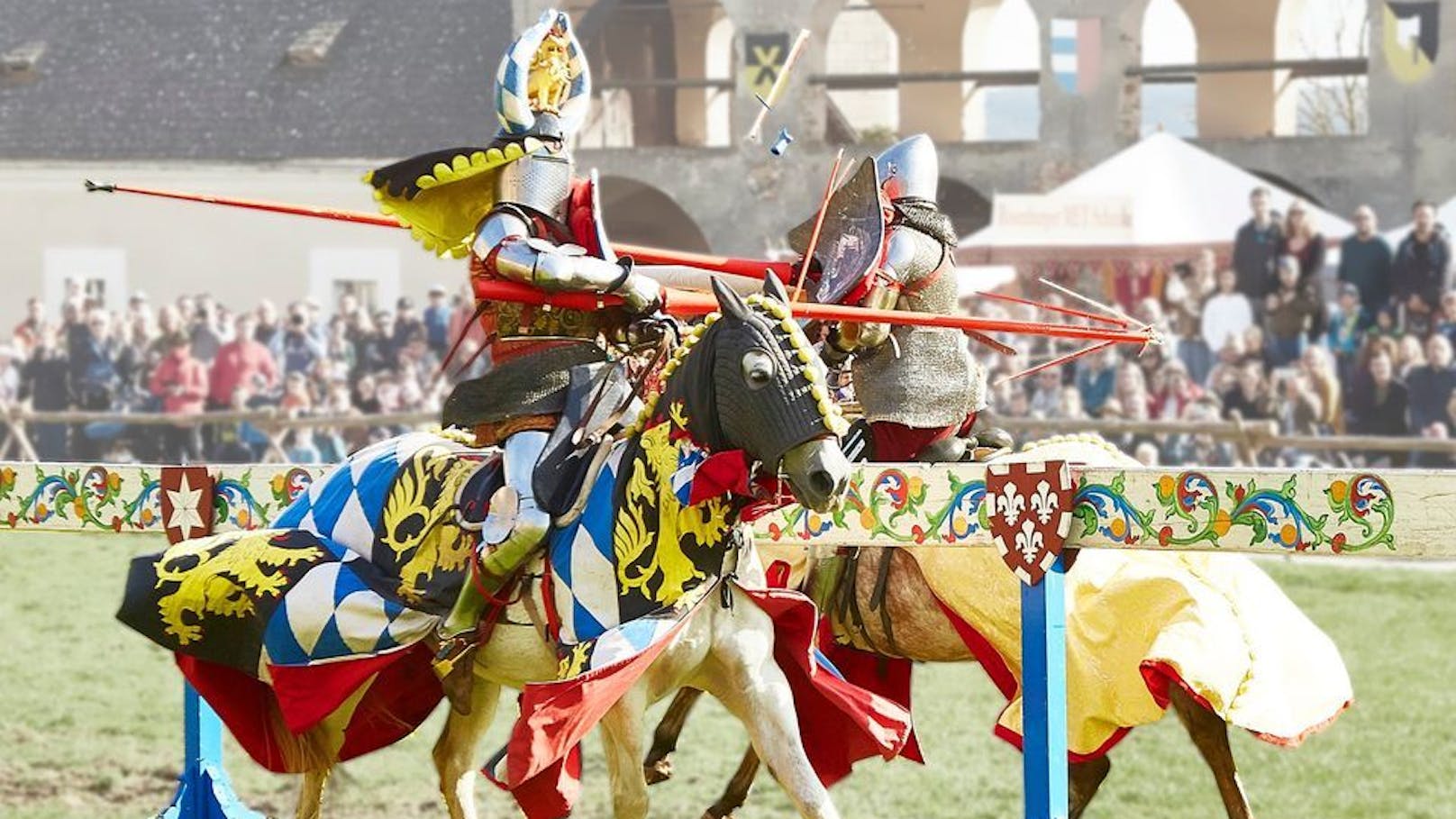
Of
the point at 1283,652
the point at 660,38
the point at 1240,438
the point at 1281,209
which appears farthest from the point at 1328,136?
the point at 1283,652

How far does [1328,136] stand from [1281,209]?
7.20m

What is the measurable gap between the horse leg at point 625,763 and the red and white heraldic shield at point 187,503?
2.07 meters

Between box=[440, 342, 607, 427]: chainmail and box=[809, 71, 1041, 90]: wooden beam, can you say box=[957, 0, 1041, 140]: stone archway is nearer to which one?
box=[809, 71, 1041, 90]: wooden beam

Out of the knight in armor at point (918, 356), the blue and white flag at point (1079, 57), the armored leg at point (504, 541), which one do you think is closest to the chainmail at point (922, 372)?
the knight in armor at point (918, 356)

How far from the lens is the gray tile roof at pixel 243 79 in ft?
97.8

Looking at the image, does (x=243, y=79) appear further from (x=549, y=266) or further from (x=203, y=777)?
(x=549, y=266)

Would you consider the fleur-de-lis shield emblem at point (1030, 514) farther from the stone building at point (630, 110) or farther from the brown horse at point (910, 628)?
the stone building at point (630, 110)

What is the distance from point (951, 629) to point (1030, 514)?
1.47m

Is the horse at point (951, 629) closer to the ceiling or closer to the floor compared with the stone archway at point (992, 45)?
closer to the floor

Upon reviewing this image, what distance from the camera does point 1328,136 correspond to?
25109mm

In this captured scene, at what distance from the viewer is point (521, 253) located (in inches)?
231

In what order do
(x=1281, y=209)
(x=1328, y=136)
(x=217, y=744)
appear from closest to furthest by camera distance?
(x=217, y=744) → (x=1281, y=209) → (x=1328, y=136)

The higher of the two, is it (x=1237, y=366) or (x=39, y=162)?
(x=39, y=162)

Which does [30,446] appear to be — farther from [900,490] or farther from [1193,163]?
[900,490]
